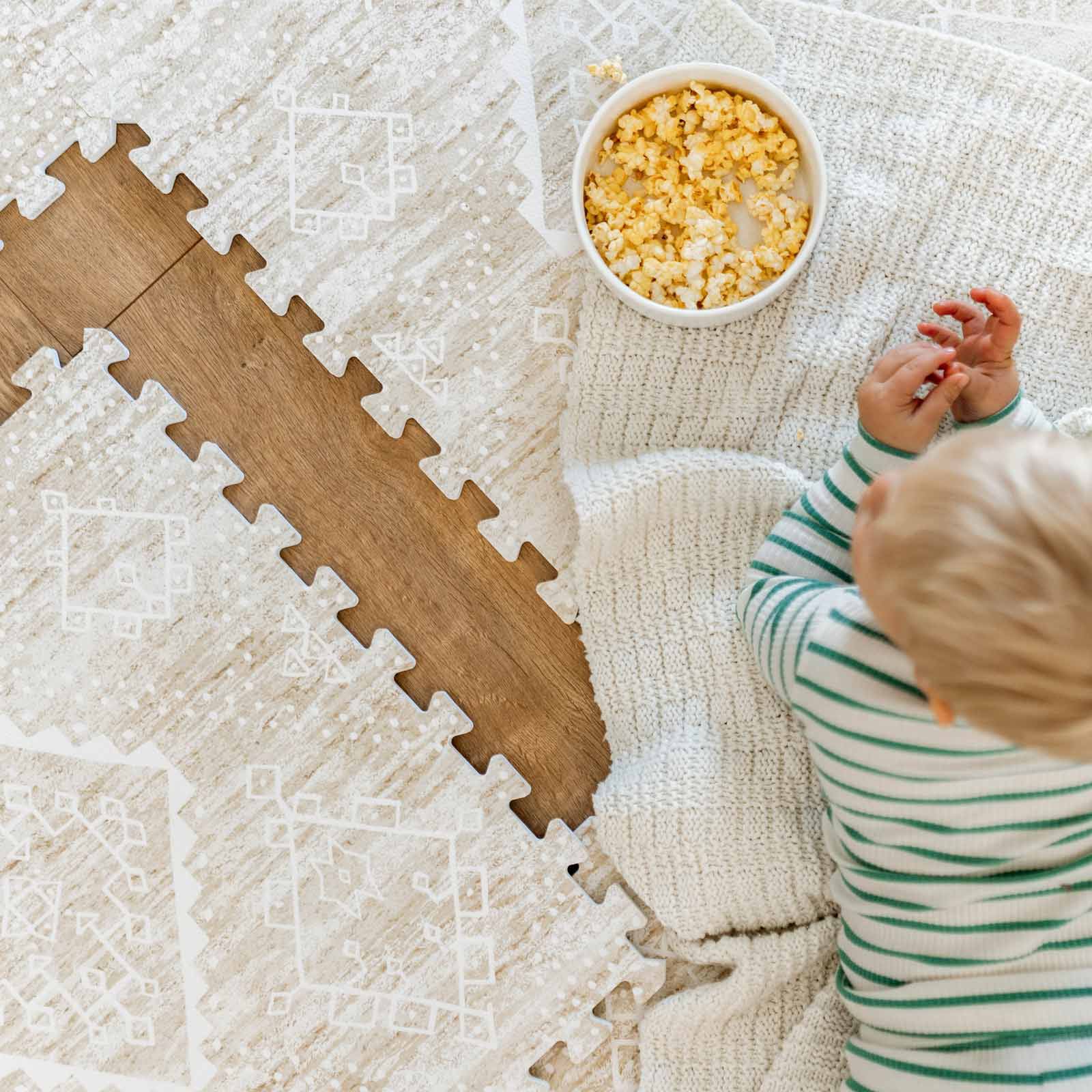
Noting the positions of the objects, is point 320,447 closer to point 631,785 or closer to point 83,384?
point 83,384

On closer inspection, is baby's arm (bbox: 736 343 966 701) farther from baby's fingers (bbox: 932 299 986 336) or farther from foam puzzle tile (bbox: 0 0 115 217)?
foam puzzle tile (bbox: 0 0 115 217)

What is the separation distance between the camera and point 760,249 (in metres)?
0.94

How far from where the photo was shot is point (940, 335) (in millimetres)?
929

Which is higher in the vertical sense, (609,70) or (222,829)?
(609,70)

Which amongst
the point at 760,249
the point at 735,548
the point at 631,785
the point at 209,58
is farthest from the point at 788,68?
the point at 631,785

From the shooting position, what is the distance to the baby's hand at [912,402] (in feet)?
2.90

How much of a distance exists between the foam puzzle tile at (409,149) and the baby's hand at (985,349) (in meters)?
0.30

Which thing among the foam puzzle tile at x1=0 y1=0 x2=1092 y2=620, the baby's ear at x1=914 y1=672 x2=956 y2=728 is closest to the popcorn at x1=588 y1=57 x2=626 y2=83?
the foam puzzle tile at x1=0 y1=0 x2=1092 y2=620

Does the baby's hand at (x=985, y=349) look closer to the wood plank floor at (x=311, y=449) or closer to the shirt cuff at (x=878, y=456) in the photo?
the shirt cuff at (x=878, y=456)

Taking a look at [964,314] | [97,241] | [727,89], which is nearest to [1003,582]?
[964,314]

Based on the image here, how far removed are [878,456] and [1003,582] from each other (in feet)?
0.93

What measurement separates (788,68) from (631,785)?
2.31 feet

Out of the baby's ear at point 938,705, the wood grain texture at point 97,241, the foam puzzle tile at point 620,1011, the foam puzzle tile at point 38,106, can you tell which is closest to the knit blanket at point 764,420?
the foam puzzle tile at point 620,1011

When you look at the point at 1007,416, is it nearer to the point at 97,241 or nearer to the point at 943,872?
the point at 943,872
